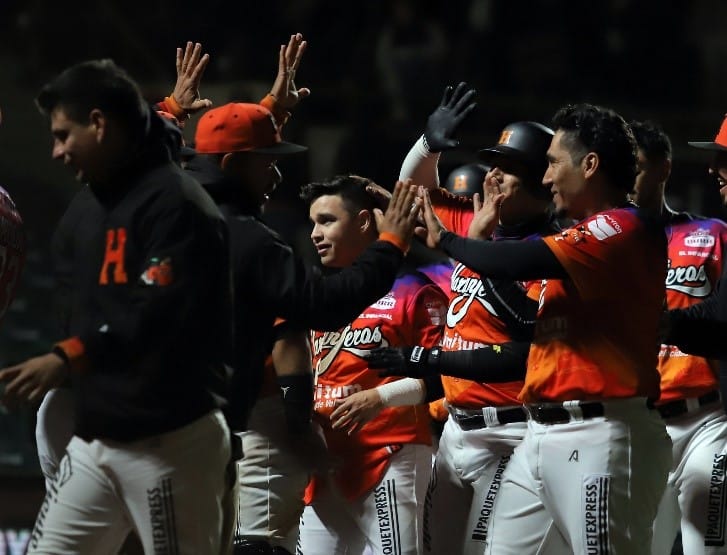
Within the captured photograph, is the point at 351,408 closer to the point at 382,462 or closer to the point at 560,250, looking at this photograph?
the point at 382,462

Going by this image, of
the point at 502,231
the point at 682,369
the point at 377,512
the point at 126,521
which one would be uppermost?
the point at 502,231

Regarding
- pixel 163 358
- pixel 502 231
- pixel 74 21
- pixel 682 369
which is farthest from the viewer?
pixel 74 21

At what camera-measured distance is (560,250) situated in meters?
A: 4.25

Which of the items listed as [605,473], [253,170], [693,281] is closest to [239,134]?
[253,170]

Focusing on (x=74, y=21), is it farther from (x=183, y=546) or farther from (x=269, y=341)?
(x=183, y=546)

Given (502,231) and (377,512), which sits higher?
(502,231)

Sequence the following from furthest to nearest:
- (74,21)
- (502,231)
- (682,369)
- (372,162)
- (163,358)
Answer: (74,21) → (372,162) → (682,369) → (502,231) → (163,358)

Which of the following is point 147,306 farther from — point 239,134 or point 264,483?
point 264,483

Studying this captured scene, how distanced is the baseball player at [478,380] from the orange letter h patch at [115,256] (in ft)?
5.20

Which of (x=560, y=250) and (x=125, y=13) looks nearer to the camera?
(x=560, y=250)

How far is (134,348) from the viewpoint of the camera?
3619 mm

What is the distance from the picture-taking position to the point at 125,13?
38.1ft

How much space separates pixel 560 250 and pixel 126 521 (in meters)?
1.51

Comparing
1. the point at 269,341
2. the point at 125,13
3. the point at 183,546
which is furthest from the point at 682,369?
the point at 125,13
